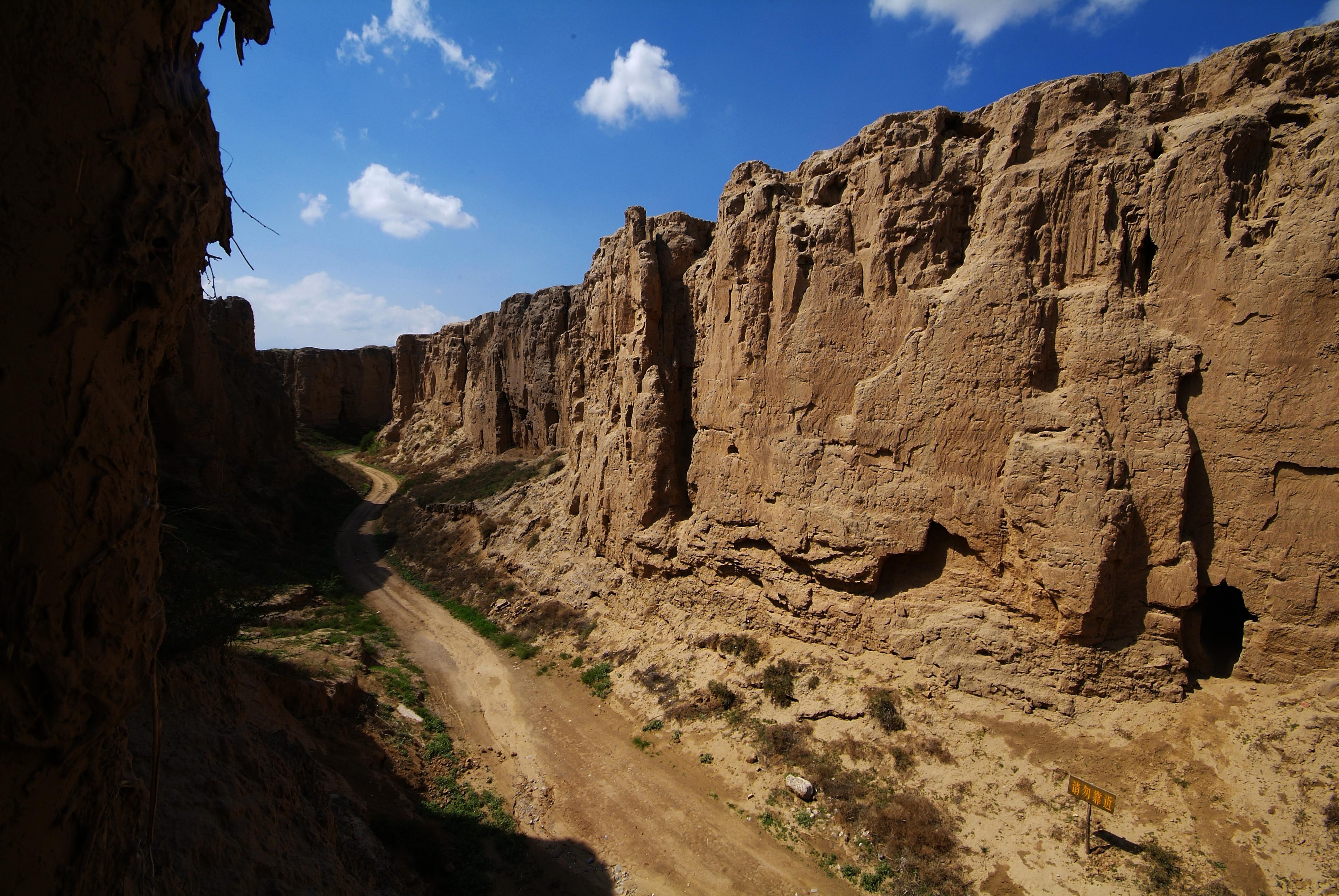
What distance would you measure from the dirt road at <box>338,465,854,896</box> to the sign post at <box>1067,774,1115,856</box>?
184 inches

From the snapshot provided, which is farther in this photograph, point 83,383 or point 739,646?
point 739,646

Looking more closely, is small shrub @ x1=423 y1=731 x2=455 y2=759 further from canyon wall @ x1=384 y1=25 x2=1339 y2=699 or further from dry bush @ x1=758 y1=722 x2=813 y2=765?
canyon wall @ x1=384 y1=25 x2=1339 y2=699

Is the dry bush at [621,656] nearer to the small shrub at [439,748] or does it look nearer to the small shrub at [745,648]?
the small shrub at [745,648]

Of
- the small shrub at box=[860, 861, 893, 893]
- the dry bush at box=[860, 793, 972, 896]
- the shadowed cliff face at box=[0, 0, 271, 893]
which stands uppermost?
the shadowed cliff face at box=[0, 0, 271, 893]

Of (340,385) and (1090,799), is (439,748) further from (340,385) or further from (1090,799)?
(340,385)

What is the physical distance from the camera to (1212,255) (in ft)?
43.3

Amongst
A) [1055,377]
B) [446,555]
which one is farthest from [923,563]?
[446,555]

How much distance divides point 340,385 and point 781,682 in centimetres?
7110

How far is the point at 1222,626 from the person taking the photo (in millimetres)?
14797

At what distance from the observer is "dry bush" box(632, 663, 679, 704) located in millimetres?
19484

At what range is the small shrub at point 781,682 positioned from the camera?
17.4m

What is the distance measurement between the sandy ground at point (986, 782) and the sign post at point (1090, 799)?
201 millimetres

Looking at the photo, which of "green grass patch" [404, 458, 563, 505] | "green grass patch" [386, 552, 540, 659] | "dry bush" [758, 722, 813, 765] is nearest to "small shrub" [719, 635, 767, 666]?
"dry bush" [758, 722, 813, 765]

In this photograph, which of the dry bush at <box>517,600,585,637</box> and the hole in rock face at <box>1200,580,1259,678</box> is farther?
the dry bush at <box>517,600,585,637</box>
